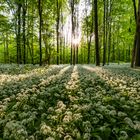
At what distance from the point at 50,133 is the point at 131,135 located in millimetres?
1286

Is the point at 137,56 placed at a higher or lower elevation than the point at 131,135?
higher

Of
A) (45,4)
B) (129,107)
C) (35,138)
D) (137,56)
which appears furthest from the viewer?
(45,4)

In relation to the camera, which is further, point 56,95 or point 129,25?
point 129,25

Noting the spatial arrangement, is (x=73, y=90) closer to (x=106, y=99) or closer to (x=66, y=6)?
(x=106, y=99)

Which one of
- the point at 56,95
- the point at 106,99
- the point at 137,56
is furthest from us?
the point at 137,56

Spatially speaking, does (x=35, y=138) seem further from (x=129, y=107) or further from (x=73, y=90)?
(x=73, y=90)

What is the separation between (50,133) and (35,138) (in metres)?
0.23

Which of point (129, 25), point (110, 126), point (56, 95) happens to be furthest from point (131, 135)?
point (129, 25)

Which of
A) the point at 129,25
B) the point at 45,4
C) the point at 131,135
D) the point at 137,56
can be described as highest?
the point at 45,4

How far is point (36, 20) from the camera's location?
3875 centimetres

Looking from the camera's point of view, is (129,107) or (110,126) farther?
(129,107)

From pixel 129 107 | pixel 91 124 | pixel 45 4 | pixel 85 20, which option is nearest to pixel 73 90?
pixel 129 107

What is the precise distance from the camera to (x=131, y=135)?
403 cm

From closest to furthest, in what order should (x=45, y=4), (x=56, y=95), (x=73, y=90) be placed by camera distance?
(x=56, y=95), (x=73, y=90), (x=45, y=4)
